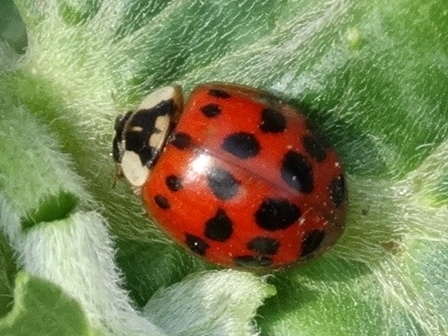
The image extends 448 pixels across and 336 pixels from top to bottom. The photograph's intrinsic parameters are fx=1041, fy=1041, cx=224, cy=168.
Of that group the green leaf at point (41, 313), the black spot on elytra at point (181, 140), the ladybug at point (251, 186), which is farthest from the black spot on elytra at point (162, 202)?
the green leaf at point (41, 313)

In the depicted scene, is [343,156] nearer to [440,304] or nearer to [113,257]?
[440,304]

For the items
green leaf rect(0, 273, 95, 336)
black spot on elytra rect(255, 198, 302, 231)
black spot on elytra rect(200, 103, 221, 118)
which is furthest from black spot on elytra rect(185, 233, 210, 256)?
green leaf rect(0, 273, 95, 336)

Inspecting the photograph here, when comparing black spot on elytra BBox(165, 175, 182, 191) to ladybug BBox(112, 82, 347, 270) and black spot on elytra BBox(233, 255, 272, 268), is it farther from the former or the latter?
black spot on elytra BBox(233, 255, 272, 268)

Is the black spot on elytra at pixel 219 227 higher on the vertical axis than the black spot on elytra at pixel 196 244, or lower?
higher

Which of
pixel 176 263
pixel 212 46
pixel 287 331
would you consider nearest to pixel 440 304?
pixel 287 331

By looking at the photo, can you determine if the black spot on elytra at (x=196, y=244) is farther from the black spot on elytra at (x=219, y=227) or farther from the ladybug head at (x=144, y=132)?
the ladybug head at (x=144, y=132)
